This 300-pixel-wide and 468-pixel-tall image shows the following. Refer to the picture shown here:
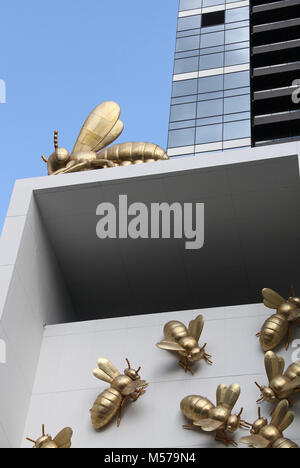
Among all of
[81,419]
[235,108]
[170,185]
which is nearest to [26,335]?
[81,419]

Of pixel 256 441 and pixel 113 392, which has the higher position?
pixel 113 392

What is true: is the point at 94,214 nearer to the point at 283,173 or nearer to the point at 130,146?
the point at 130,146

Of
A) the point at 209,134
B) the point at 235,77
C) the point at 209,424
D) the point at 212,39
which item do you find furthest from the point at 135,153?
the point at 212,39

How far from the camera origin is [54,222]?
43.9 feet

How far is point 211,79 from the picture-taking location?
1555 inches

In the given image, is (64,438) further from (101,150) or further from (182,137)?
(182,137)

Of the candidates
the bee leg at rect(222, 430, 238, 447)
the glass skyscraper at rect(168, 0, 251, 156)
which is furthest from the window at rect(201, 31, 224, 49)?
the bee leg at rect(222, 430, 238, 447)

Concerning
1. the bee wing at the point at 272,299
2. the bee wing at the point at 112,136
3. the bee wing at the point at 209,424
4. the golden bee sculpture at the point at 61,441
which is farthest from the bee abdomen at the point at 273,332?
the bee wing at the point at 112,136

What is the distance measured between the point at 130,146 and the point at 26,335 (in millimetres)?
4466

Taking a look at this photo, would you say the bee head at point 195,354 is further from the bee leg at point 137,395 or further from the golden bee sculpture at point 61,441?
the golden bee sculpture at point 61,441

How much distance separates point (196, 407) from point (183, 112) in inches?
1185

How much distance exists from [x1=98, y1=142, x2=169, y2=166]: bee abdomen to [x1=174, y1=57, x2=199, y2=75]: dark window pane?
27.5 meters

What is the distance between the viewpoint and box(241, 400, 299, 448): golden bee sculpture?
931 centimetres
